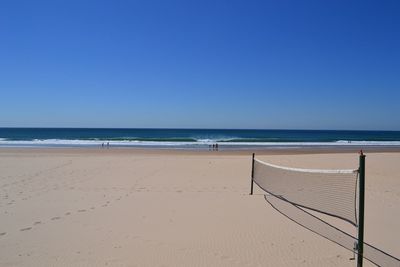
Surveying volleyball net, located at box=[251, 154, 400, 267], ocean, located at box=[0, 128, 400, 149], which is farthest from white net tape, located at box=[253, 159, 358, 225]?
ocean, located at box=[0, 128, 400, 149]

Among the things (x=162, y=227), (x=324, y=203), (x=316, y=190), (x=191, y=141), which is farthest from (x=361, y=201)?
(x=191, y=141)

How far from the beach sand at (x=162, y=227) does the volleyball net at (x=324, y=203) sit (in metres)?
0.26

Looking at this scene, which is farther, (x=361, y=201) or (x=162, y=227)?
(x=162, y=227)

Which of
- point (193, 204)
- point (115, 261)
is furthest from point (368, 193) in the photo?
point (115, 261)

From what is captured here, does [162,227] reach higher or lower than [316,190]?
lower

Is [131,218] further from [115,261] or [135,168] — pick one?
[135,168]

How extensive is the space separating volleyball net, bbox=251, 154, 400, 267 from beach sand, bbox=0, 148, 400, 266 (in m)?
0.26

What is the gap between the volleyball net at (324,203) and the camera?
4.92m

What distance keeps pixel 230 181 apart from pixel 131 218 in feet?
17.8

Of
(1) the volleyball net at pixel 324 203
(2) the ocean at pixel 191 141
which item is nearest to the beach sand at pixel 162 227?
(1) the volleyball net at pixel 324 203

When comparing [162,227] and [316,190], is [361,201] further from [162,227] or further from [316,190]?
[316,190]

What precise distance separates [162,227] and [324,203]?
3.13m

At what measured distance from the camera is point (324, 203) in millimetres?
6664

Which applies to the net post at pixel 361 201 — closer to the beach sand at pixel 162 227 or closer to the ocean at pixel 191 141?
the beach sand at pixel 162 227
